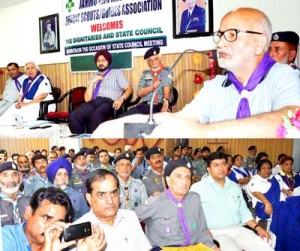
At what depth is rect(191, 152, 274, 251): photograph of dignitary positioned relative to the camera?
0.75 m

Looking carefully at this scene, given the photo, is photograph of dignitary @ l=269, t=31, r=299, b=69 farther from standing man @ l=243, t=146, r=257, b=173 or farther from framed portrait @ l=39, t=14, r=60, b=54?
framed portrait @ l=39, t=14, r=60, b=54

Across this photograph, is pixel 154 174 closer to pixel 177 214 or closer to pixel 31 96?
pixel 177 214

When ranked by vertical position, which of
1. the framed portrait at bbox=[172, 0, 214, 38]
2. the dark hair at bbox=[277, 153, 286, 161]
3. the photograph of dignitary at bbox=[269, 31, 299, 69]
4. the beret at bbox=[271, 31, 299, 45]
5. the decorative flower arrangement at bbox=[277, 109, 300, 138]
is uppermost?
the framed portrait at bbox=[172, 0, 214, 38]

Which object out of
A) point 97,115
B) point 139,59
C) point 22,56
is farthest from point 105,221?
point 22,56

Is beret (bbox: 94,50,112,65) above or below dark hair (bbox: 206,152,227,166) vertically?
above

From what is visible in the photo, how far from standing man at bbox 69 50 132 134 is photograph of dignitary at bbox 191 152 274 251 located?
94 cm

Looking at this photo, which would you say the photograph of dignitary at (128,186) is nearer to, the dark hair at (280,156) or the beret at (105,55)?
the dark hair at (280,156)

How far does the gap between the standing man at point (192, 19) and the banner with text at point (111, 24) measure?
0.57 feet

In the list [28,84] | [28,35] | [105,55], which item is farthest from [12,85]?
[105,55]

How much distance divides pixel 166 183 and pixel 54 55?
5.37 feet

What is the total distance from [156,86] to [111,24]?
29.7 inches

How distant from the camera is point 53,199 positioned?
2.60ft

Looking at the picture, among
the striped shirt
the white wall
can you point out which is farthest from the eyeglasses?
the striped shirt

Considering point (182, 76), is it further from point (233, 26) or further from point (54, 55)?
point (233, 26)
